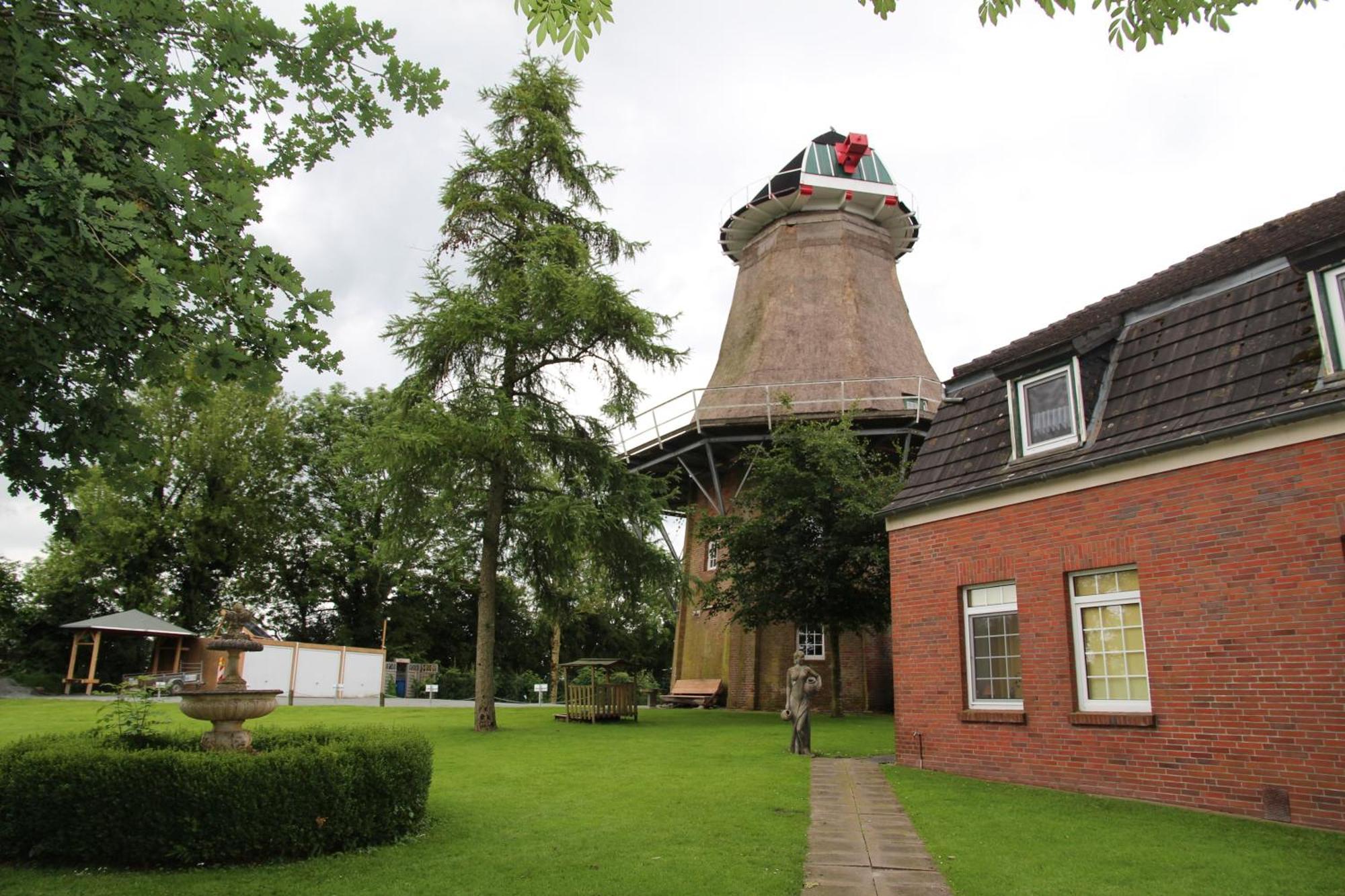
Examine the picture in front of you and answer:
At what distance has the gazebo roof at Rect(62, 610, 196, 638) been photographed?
30641mm

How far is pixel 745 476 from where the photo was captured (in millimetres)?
22641

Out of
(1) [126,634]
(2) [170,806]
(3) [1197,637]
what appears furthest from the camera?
(1) [126,634]

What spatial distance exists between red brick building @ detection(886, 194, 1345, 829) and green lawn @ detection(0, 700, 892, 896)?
2.80m

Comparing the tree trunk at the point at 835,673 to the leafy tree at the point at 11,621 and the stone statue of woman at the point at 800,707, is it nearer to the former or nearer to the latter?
the stone statue of woman at the point at 800,707

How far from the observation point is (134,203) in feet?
13.7

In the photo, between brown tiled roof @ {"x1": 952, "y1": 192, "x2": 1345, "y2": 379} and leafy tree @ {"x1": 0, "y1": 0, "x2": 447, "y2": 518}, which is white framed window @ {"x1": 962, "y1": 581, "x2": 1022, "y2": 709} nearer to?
brown tiled roof @ {"x1": 952, "y1": 192, "x2": 1345, "y2": 379}

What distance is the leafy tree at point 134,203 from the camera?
4.20m

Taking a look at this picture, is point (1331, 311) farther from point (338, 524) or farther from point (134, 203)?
point (338, 524)

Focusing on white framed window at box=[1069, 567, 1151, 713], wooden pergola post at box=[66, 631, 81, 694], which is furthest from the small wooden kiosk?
wooden pergola post at box=[66, 631, 81, 694]

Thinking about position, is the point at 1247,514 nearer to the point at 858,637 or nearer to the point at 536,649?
the point at 858,637

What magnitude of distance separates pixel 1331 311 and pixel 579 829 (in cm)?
803

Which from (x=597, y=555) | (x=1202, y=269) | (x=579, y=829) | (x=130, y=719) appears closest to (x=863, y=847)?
(x=579, y=829)

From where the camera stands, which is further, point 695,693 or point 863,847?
point 695,693

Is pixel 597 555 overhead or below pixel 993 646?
overhead
